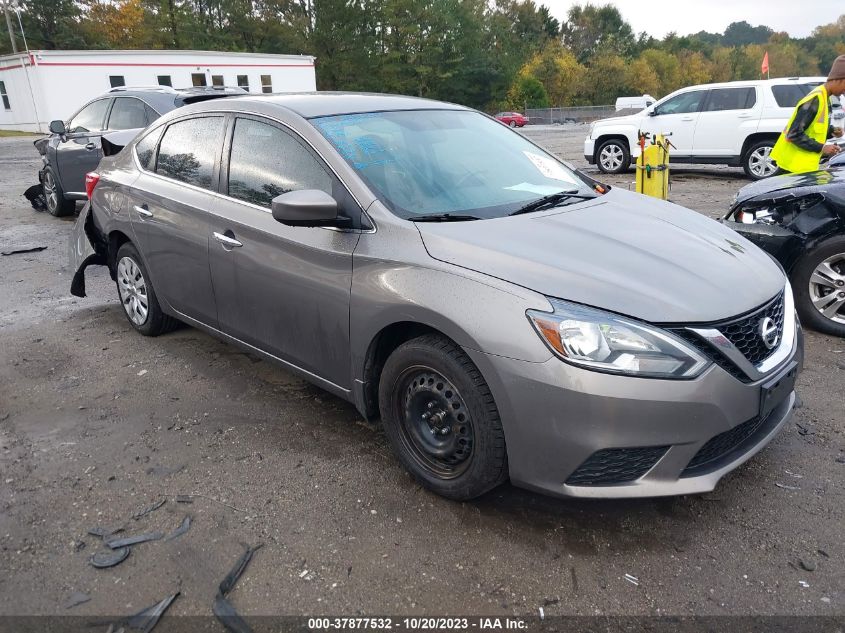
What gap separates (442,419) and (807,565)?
1.49m

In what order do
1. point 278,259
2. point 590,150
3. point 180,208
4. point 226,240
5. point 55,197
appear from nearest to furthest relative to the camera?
point 278,259 < point 226,240 < point 180,208 < point 55,197 < point 590,150

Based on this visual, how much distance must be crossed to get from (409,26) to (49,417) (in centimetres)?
5988

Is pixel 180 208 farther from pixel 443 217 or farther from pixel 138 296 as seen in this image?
pixel 443 217

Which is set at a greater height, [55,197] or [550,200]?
[550,200]

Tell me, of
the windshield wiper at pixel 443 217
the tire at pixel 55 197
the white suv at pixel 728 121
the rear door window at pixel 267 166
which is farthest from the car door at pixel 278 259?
the white suv at pixel 728 121

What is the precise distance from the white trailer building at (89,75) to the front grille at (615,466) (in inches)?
1285

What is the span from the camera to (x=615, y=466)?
246cm

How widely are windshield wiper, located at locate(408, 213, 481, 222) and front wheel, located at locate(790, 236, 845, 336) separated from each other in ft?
9.58

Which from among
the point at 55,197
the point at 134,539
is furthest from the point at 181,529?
the point at 55,197

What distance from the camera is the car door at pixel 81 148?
30.9 feet

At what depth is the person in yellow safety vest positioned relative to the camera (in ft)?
19.0

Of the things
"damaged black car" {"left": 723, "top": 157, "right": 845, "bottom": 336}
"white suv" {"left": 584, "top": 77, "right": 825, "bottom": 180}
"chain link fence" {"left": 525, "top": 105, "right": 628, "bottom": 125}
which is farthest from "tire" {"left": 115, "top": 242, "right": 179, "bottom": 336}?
"chain link fence" {"left": 525, "top": 105, "right": 628, "bottom": 125}

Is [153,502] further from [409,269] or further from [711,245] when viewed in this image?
[711,245]

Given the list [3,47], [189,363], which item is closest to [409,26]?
[3,47]
